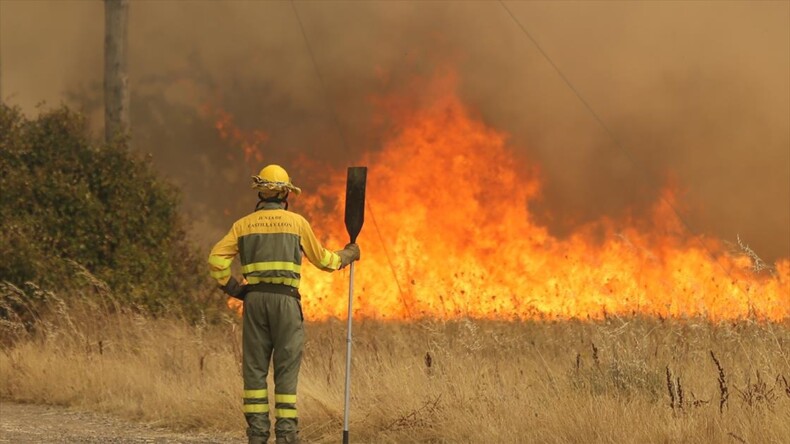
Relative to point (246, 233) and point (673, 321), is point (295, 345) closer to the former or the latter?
point (246, 233)

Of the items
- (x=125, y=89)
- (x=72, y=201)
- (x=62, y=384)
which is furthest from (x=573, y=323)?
(x=125, y=89)

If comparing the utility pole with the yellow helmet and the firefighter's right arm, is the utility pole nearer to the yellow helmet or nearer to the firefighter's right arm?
the yellow helmet

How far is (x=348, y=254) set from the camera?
970cm

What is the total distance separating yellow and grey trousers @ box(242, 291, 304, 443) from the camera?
30.2 ft

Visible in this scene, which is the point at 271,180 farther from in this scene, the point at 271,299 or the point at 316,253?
the point at 271,299

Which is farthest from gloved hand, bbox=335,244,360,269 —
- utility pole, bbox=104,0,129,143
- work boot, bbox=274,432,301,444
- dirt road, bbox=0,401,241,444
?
utility pole, bbox=104,0,129,143

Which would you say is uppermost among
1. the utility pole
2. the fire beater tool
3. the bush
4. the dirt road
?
the utility pole

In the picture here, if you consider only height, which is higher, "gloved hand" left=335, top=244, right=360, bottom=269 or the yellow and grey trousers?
"gloved hand" left=335, top=244, right=360, bottom=269

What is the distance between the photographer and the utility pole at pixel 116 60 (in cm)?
1931

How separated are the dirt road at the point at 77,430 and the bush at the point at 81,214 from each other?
12.8ft

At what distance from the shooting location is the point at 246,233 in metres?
9.32

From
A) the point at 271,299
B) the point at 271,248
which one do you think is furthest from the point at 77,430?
the point at 271,248

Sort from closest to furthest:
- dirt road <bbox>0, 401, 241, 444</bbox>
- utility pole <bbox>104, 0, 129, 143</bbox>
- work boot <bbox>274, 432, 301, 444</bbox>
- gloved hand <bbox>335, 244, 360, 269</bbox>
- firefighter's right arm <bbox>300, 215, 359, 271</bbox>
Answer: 1. work boot <bbox>274, 432, 301, 444</bbox>
2. firefighter's right arm <bbox>300, 215, 359, 271</bbox>
3. gloved hand <bbox>335, 244, 360, 269</bbox>
4. dirt road <bbox>0, 401, 241, 444</bbox>
5. utility pole <bbox>104, 0, 129, 143</bbox>

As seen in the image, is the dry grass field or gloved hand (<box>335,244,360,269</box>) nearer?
the dry grass field
